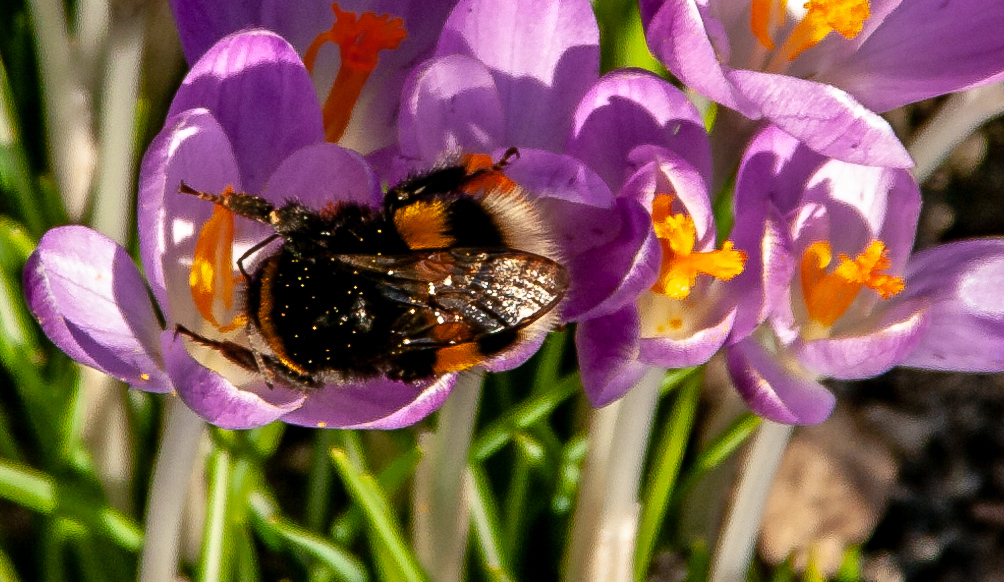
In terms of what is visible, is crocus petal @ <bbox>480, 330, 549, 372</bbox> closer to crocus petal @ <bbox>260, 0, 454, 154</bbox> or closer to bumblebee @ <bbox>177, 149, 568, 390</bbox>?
bumblebee @ <bbox>177, 149, 568, 390</bbox>

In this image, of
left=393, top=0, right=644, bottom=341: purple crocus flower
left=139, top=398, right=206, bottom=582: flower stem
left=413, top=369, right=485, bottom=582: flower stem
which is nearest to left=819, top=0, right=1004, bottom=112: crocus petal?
left=393, top=0, right=644, bottom=341: purple crocus flower

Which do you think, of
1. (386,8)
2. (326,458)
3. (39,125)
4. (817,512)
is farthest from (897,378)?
(39,125)

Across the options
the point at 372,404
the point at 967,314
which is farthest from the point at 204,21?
the point at 967,314

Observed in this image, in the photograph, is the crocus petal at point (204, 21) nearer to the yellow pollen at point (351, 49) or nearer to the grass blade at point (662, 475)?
the yellow pollen at point (351, 49)

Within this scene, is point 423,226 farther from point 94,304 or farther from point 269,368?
point 94,304

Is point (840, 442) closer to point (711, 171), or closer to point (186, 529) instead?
point (711, 171)

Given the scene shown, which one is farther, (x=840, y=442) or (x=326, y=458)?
(x=840, y=442)

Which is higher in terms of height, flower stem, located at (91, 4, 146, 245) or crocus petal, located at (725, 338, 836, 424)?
flower stem, located at (91, 4, 146, 245)
